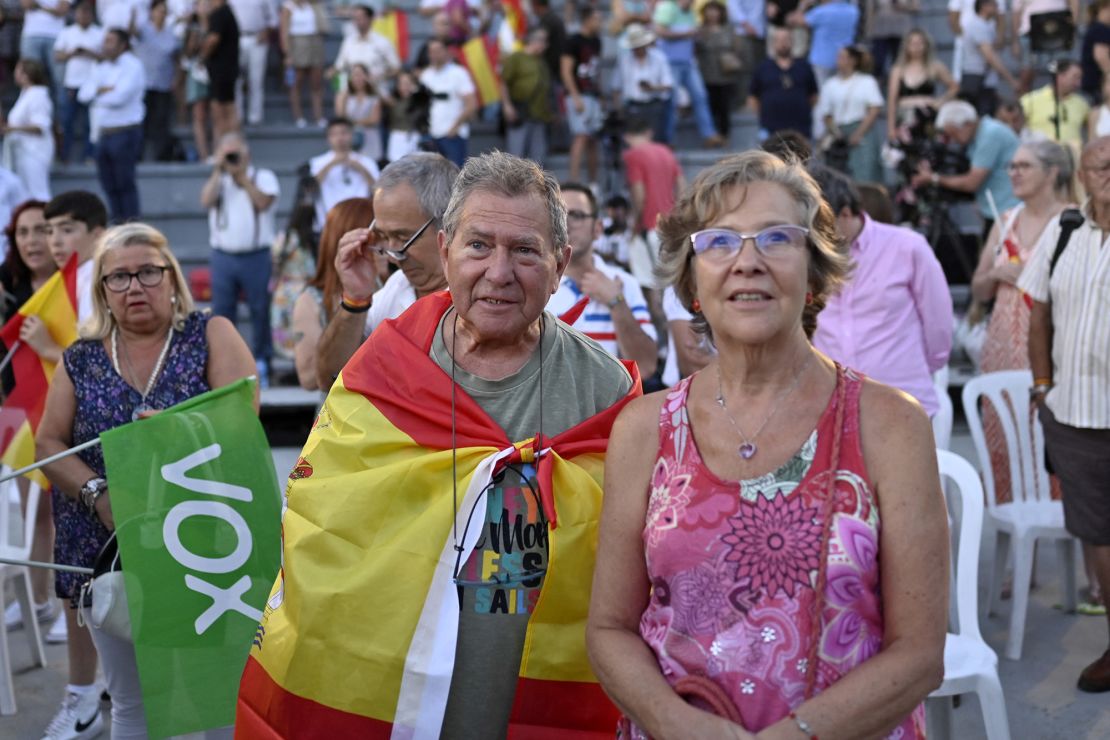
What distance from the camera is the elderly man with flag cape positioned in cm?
271

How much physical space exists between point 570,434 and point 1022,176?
4.55m

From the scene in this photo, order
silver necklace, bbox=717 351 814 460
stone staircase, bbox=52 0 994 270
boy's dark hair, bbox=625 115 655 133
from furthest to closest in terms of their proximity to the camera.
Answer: stone staircase, bbox=52 0 994 270 < boy's dark hair, bbox=625 115 655 133 < silver necklace, bbox=717 351 814 460

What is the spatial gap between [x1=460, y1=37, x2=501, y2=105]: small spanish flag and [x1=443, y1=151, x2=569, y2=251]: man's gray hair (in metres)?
10.7

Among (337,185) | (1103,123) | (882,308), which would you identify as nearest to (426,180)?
(882,308)

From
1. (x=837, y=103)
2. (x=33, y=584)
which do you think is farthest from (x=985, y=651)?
(x=837, y=103)

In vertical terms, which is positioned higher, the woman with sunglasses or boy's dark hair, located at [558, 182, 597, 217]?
boy's dark hair, located at [558, 182, 597, 217]

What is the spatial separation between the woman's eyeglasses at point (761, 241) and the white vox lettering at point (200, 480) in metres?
1.79

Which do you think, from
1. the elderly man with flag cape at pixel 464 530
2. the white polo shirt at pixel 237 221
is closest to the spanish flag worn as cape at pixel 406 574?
the elderly man with flag cape at pixel 464 530

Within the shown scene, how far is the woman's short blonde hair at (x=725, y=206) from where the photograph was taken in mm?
2432

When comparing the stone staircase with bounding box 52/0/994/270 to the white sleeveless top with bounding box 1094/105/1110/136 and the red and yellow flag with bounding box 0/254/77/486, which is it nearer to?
the white sleeveless top with bounding box 1094/105/1110/136

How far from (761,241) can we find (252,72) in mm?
12704

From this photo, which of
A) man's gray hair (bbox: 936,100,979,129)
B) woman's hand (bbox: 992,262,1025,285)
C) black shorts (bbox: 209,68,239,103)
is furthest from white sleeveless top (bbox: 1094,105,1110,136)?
black shorts (bbox: 209,68,239,103)

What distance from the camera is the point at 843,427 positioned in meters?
2.31

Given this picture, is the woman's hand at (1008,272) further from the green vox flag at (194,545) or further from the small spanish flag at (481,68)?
the small spanish flag at (481,68)
